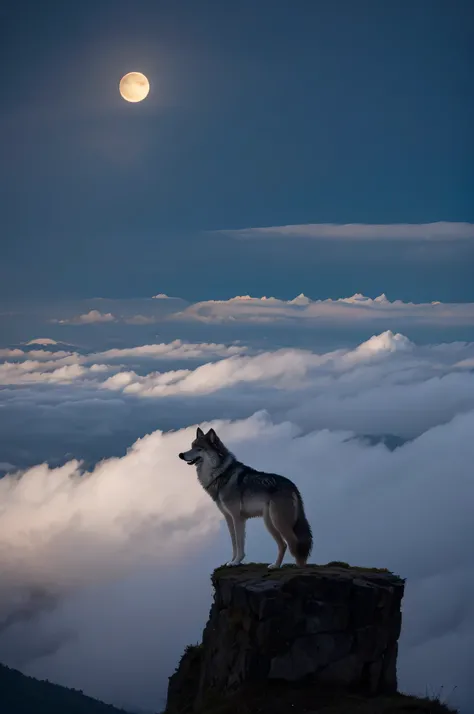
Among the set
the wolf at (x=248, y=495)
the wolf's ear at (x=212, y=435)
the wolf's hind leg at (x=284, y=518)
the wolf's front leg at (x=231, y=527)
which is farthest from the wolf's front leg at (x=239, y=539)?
the wolf's ear at (x=212, y=435)

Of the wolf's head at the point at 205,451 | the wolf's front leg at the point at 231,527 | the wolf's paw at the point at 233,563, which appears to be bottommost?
the wolf's paw at the point at 233,563

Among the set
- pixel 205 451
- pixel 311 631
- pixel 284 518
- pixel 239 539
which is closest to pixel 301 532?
pixel 284 518

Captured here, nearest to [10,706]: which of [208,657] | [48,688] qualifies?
[48,688]

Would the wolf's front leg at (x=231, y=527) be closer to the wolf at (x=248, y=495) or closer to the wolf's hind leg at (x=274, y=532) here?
the wolf at (x=248, y=495)

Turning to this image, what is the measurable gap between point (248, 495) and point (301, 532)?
2.13 metres

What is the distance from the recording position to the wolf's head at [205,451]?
81.9 feet

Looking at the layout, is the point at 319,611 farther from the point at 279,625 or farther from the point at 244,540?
the point at 244,540

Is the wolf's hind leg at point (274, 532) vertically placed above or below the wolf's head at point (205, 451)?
below

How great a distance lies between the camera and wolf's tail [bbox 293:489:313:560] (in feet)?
81.1

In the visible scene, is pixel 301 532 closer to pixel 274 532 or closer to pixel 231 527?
pixel 274 532

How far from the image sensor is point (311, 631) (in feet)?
76.7

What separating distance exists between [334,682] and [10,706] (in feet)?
578

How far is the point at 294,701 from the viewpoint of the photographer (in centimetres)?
2227

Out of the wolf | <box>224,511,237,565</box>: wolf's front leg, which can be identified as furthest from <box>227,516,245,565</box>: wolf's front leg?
<box>224,511,237,565</box>: wolf's front leg
